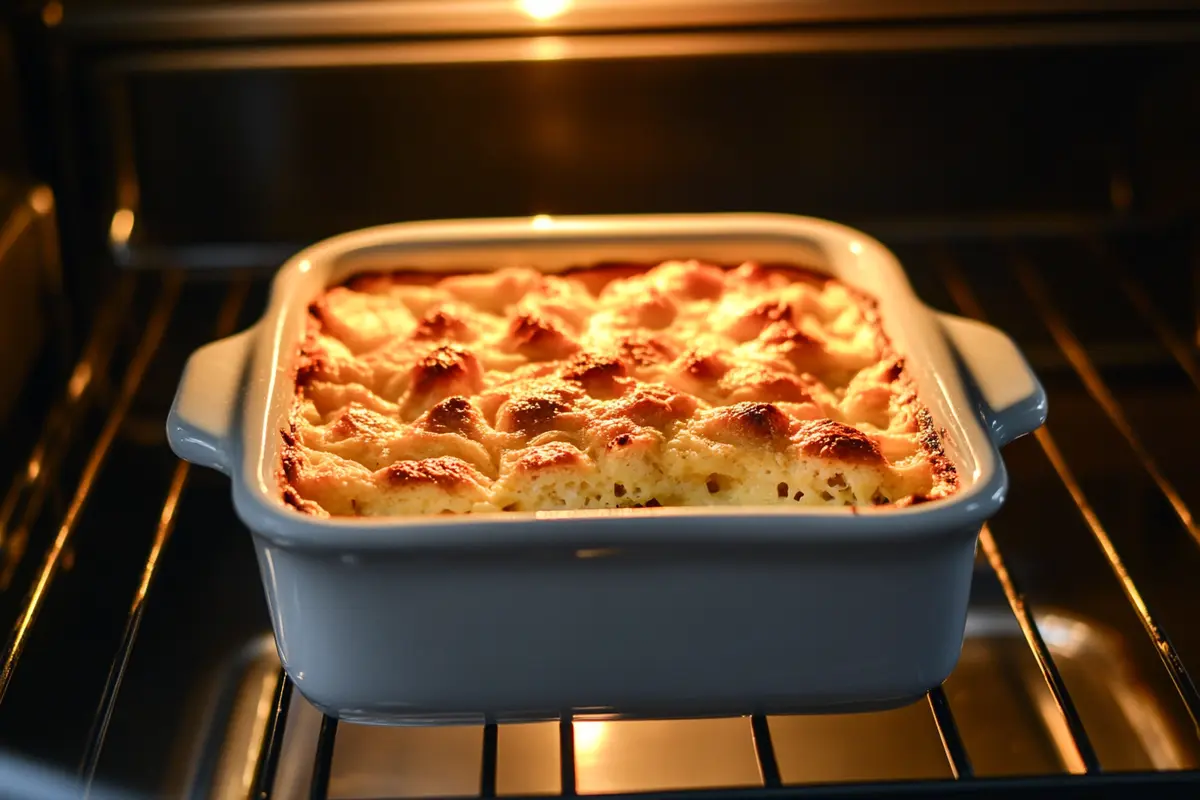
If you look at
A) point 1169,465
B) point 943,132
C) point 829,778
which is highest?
point 943,132

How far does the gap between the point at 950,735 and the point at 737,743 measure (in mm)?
170

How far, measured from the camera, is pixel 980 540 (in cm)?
118

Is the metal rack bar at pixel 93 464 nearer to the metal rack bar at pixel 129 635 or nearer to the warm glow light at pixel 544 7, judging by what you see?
the metal rack bar at pixel 129 635

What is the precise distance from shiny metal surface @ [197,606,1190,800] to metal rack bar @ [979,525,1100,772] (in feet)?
0.11

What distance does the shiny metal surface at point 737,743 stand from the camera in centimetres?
101

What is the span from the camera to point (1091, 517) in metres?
1.13

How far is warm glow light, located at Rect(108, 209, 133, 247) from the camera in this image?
4.83ft

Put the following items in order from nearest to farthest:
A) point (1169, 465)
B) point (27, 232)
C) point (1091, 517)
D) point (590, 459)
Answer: point (590, 459) < point (1091, 517) < point (1169, 465) < point (27, 232)

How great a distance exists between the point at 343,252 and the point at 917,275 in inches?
26.2

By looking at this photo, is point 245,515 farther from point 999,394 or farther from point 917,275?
point 917,275

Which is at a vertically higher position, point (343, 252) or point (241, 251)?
point (241, 251)

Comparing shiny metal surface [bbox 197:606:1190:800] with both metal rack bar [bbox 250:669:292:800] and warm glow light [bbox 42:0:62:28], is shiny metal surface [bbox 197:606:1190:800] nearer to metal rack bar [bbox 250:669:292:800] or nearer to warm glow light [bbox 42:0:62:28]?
metal rack bar [bbox 250:669:292:800]

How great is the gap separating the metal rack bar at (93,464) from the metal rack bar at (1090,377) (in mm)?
883

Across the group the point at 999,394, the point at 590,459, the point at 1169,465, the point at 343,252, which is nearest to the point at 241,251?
the point at 343,252
